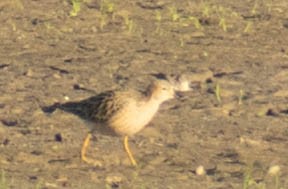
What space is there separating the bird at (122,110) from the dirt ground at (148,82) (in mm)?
265

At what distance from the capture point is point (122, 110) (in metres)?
9.22

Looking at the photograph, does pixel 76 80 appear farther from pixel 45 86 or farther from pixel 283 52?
pixel 283 52

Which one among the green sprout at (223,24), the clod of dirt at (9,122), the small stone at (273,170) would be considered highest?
the green sprout at (223,24)

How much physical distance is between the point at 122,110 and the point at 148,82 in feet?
8.37

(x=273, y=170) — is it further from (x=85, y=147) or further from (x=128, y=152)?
(x=85, y=147)

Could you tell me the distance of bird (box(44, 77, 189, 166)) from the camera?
9.20 m

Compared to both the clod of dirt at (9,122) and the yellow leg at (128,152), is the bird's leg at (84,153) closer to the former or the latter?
the yellow leg at (128,152)

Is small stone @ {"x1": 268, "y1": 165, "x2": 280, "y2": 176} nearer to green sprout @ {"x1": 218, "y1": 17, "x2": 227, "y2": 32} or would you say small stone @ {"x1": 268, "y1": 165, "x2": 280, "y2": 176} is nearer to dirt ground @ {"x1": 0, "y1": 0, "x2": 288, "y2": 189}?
dirt ground @ {"x1": 0, "y1": 0, "x2": 288, "y2": 189}

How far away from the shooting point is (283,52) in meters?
12.9

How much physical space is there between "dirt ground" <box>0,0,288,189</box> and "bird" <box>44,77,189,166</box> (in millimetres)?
265

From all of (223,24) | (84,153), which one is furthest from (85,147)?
(223,24)

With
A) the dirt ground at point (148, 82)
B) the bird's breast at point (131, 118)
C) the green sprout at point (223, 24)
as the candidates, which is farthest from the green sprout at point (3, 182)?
the green sprout at point (223, 24)

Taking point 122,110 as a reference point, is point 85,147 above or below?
below

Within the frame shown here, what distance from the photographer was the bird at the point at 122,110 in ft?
30.2
